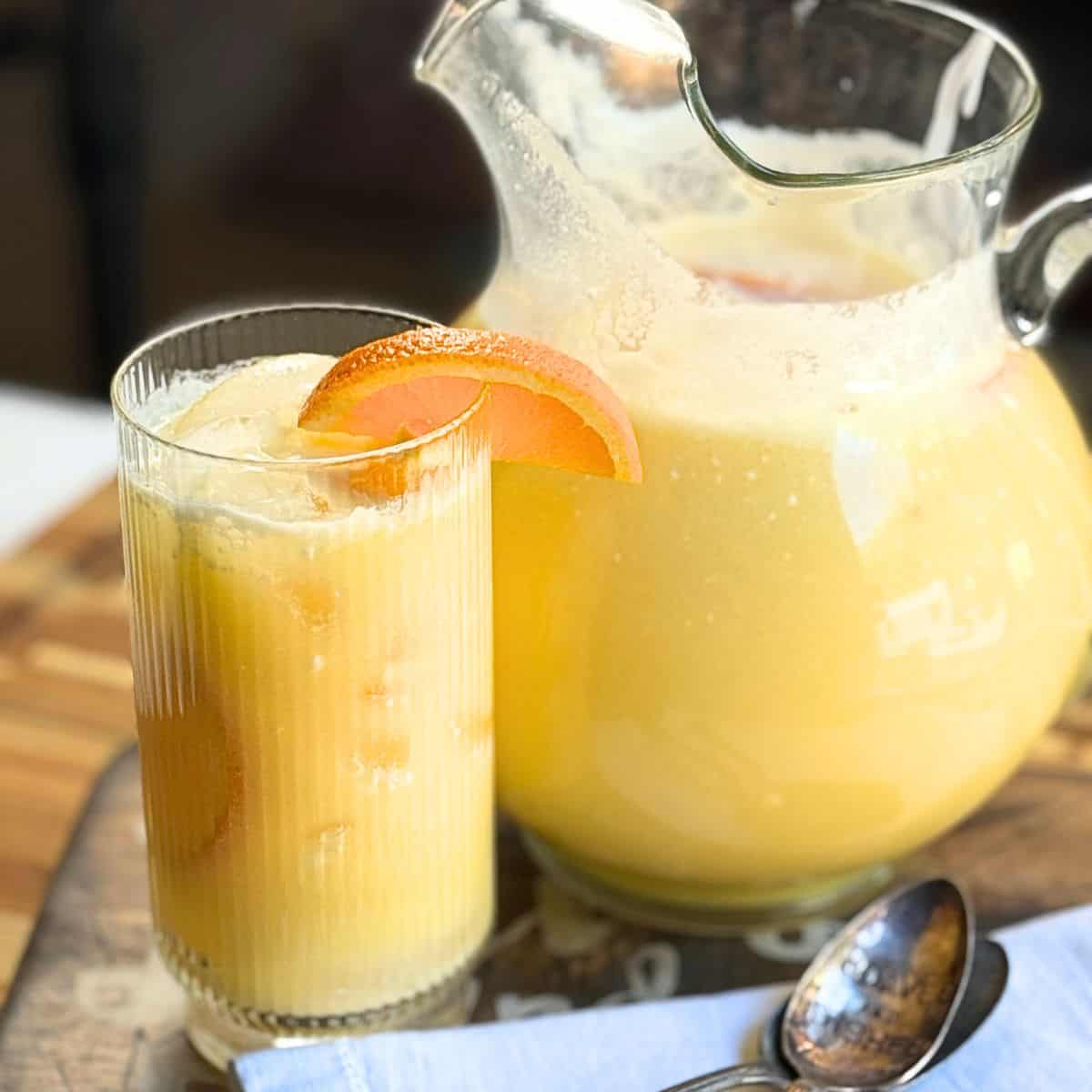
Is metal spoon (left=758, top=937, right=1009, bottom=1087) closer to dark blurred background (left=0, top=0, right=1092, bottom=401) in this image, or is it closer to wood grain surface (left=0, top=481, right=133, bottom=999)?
wood grain surface (left=0, top=481, right=133, bottom=999)

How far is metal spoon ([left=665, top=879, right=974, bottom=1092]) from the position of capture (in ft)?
2.31

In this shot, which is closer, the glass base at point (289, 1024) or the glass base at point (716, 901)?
the glass base at point (289, 1024)

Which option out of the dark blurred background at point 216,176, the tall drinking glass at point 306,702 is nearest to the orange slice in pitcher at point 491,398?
the tall drinking glass at point 306,702

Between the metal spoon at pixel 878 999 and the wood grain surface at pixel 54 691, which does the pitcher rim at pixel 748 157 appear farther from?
the wood grain surface at pixel 54 691

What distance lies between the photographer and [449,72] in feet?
2.35

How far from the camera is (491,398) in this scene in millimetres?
653

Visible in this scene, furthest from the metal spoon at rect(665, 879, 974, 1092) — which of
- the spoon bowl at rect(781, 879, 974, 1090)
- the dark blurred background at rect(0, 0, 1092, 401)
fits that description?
the dark blurred background at rect(0, 0, 1092, 401)

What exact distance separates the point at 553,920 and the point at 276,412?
0.32 metres

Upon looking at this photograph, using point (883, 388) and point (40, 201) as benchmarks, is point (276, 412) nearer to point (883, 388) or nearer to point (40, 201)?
point (883, 388)

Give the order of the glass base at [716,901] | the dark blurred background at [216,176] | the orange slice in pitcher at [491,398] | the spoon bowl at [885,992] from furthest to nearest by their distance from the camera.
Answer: the dark blurred background at [216,176] < the glass base at [716,901] < the spoon bowl at [885,992] < the orange slice in pitcher at [491,398]

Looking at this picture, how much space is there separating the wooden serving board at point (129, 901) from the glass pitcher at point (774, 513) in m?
0.05

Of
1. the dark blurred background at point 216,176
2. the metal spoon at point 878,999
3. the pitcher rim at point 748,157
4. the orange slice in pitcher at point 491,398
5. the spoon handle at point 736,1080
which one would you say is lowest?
the dark blurred background at point 216,176

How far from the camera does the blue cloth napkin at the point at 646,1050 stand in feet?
2.23

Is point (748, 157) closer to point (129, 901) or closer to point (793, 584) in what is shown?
point (793, 584)
